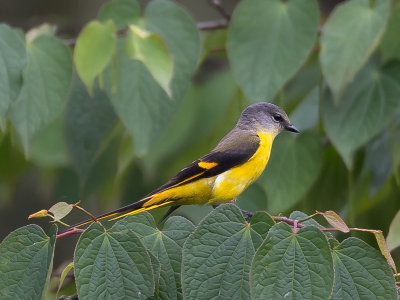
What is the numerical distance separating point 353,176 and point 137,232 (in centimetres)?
222

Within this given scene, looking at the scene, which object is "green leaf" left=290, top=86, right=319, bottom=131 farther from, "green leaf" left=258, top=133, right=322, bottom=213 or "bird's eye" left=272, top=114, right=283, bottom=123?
"bird's eye" left=272, top=114, right=283, bottom=123

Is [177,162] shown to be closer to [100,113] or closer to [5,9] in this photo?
[100,113]

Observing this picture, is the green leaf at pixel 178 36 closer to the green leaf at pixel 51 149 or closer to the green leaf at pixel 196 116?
the green leaf at pixel 196 116

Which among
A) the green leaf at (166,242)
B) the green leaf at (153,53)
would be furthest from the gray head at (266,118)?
the green leaf at (166,242)

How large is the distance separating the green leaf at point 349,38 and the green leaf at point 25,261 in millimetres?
1750

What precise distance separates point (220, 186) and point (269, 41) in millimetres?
930

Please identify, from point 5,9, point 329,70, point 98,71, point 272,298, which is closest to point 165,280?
point 272,298

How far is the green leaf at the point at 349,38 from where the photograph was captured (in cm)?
363

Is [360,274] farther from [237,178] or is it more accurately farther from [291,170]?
[291,170]

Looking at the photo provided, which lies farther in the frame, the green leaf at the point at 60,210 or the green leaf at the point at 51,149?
the green leaf at the point at 51,149

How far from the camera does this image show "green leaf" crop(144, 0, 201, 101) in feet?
11.9

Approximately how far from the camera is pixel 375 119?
3.78m

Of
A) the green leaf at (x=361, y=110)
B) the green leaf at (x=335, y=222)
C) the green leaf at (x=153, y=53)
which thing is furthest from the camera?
the green leaf at (x=361, y=110)

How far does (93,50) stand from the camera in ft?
10.9
